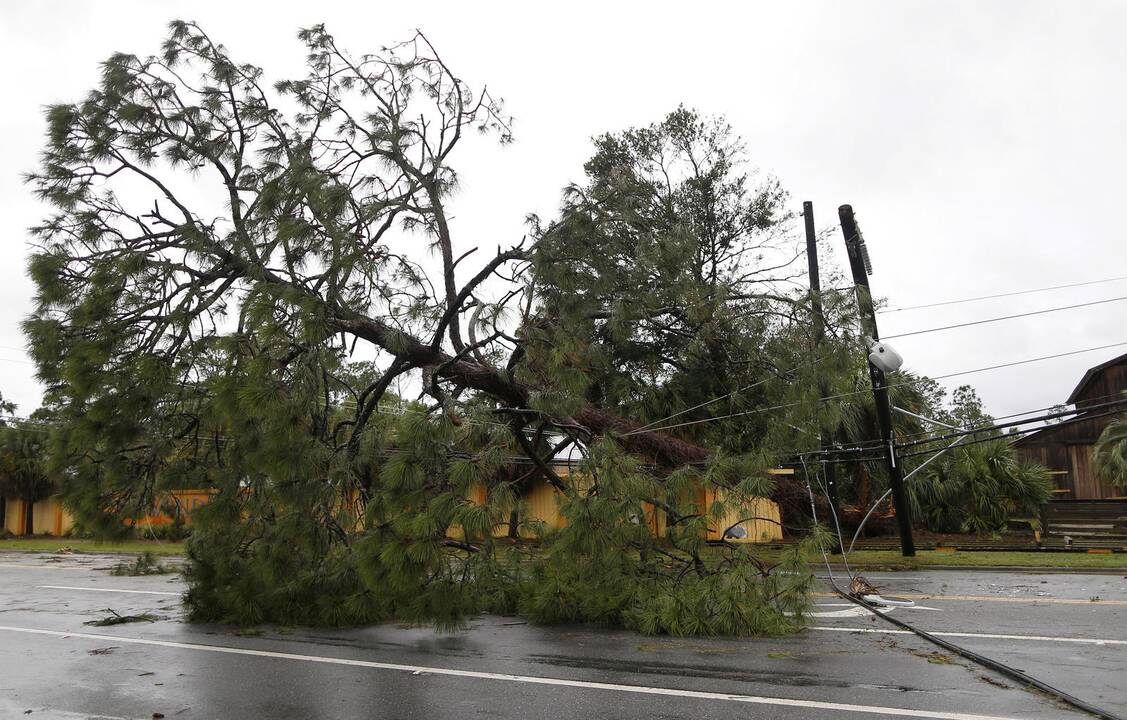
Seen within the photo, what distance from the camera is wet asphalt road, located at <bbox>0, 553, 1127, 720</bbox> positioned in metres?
5.64

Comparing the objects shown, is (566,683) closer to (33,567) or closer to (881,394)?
(881,394)

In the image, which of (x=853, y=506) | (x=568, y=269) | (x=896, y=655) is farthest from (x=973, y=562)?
(x=568, y=269)

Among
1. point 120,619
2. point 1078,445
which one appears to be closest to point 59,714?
point 120,619

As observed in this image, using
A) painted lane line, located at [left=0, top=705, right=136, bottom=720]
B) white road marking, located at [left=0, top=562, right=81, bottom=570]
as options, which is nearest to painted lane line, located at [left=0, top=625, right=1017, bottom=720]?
painted lane line, located at [left=0, top=705, right=136, bottom=720]

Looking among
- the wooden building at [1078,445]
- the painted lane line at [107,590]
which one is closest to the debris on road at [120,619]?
the painted lane line at [107,590]

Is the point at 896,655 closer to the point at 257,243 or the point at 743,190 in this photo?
the point at 257,243

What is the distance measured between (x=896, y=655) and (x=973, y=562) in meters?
9.20

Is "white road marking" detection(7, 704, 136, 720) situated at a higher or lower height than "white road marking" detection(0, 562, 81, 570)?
higher

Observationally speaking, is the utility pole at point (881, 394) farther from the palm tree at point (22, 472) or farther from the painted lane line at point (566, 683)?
the palm tree at point (22, 472)

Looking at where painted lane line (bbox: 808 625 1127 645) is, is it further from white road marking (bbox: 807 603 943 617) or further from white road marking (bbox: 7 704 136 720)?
white road marking (bbox: 7 704 136 720)

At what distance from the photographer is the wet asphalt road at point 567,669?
5645 millimetres

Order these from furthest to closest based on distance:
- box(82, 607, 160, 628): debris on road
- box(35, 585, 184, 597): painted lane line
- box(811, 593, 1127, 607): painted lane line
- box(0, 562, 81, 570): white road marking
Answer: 1. box(0, 562, 81, 570): white road marking
2. box(35, 585, 184, 597): painted lane line
3. box(82, 607, 160, 628): debris on road
4. box(811, 593, 1127, 607): painted lane line

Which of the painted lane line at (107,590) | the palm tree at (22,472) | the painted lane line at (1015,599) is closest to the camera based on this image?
the painted lane line at (1015,599)

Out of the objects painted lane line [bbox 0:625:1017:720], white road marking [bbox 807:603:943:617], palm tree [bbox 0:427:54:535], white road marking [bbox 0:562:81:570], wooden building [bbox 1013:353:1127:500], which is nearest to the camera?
painted lane line [bbox 0:625:1017:720]
